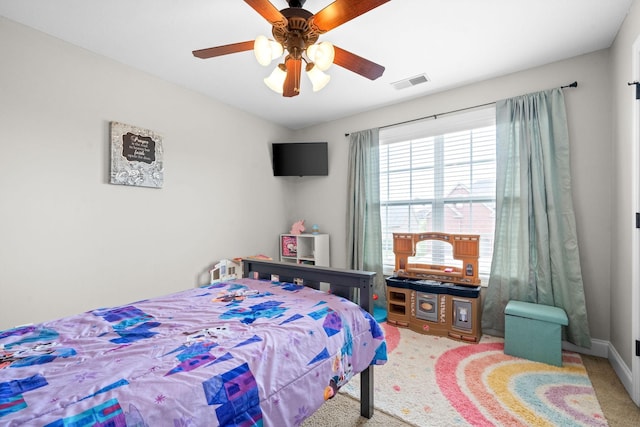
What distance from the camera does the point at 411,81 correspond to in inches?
120

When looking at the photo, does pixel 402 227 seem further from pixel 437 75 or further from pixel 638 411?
pixel 638 411

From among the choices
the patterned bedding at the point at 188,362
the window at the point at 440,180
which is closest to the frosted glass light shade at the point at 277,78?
the patterned bedding at the point at 188,362

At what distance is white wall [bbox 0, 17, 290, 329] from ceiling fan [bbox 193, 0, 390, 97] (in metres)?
1.33

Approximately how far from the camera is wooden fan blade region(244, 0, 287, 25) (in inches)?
56.7

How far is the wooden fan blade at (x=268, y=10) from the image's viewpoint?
144cm

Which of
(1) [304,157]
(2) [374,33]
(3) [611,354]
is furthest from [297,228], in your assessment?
(3) [611,354]

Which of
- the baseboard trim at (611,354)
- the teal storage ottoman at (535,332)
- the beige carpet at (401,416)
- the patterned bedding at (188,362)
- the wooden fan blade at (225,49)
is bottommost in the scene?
the beige carpet at (401,416)

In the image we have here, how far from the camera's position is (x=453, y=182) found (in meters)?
3.26

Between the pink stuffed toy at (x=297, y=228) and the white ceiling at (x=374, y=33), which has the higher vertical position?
the white ceiling at (x=374, y=33)

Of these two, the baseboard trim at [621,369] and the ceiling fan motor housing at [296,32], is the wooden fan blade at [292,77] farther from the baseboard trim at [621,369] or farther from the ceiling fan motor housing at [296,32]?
the baseboard trim at [621,369]

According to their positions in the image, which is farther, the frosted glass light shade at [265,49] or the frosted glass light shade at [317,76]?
the frosted glass light shade at [317,76]

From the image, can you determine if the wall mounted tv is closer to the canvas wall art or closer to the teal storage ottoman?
the canvas wall art

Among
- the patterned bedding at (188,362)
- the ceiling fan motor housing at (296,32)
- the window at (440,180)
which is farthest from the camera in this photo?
the window at (440,180)

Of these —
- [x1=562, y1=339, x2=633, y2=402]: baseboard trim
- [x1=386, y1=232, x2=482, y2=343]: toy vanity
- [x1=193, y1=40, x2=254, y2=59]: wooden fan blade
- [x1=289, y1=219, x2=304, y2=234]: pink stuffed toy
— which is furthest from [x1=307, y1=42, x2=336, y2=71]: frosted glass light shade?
[x1=562, y1=339, x2=633, y2=402]: baseboard trim
